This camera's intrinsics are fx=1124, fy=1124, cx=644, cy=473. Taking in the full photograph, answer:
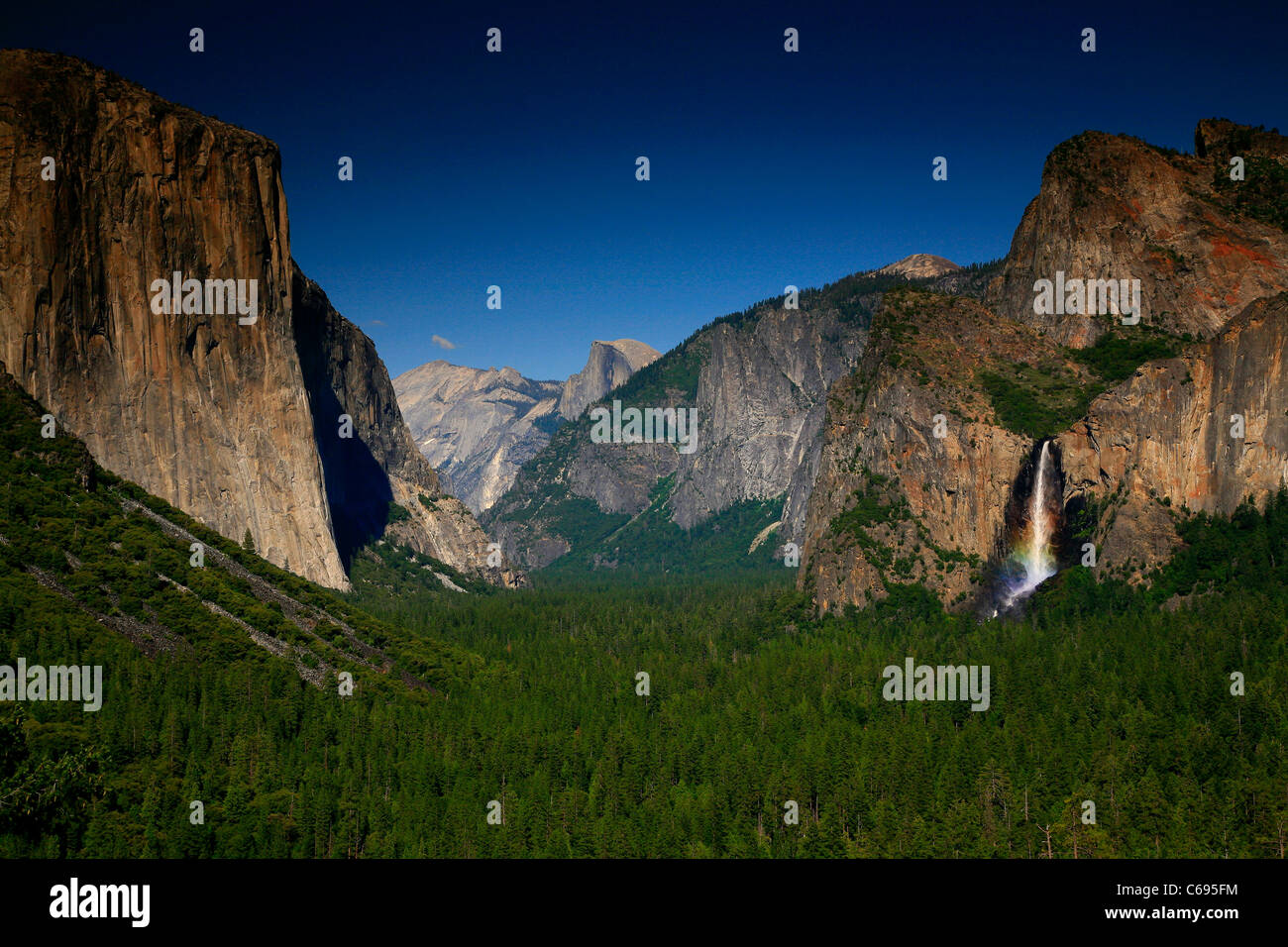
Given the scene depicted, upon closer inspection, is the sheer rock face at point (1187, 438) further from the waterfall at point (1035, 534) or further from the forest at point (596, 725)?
the waterfall at point (1035, 534)

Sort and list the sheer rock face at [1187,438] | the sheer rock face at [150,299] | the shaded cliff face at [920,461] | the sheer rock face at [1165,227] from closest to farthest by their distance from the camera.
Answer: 1. the sheer rock face at [1187,438]
2. the sheer rock face at [150,299]
3. the shaded cliff face at [920,461]
4. the sheer rock face at [1165,227]

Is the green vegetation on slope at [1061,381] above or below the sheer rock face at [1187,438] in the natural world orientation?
above

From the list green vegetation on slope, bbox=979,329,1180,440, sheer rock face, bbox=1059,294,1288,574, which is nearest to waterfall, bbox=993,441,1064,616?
sheer rock face, bbox=1059,294,1288,574

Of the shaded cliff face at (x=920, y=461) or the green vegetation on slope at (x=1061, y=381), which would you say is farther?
the green vegetation on slope at (x=1061, y=381)

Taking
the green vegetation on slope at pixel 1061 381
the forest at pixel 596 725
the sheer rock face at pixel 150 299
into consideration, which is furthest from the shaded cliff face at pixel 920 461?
the sheer rock face at pixel 150 299

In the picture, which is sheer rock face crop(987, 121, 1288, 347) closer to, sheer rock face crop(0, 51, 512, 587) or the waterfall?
the waterfall

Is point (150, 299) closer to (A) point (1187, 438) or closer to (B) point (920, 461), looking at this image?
(B) point (920, 461)
